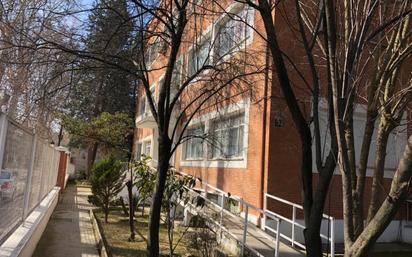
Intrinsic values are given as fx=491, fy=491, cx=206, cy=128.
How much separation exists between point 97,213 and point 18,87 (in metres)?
5.39

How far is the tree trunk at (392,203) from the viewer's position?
277 centimetres

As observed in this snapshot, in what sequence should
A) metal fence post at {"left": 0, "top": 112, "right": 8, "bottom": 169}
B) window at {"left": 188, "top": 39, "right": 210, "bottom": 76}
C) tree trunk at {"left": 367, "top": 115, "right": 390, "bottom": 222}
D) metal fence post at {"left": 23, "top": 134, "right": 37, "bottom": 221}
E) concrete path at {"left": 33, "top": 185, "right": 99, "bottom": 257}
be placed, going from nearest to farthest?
metal fence post at {"left": 0, "top": 112, "right": 8, "bottom": 169}, tree trunk at {"left": 367, "top": 115, "right": 390, "bottom": 222}, window at {"left": 188, "top": 39, "right": 210, "bottom": 76}, metal fence post at {"left": 23, "top": 134, "right": 37, "bottom": 221}, concrete path at {"left": 33, "top": 185, "right": 99, "bottom": 257}

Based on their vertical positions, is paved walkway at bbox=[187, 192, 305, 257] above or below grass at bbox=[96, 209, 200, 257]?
above

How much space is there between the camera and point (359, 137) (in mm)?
13391

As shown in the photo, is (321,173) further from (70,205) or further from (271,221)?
(70,205)

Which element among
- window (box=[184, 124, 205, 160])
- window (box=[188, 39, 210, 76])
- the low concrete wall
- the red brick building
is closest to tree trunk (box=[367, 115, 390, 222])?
window (box=[188, 39, 210, 76])

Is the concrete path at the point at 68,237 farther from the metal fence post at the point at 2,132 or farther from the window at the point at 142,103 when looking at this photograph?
the window at the point at 142,103

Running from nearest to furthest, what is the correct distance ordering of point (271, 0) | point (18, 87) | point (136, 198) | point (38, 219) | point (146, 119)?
point (271, 0) < point (38, 219) < point (136, 198) < point (18, 87) < point (146, 119)

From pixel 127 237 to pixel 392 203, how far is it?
10112 mm

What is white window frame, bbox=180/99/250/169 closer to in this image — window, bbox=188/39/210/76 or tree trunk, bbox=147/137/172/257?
window, bbox=188/39/210/76

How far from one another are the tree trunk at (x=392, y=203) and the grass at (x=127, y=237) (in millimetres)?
7577

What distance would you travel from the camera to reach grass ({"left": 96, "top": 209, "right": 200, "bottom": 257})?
10297 mm

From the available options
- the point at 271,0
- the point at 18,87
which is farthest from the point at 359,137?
the point at 18,87

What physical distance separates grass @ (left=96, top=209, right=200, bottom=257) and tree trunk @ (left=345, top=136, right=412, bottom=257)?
7577 mm
